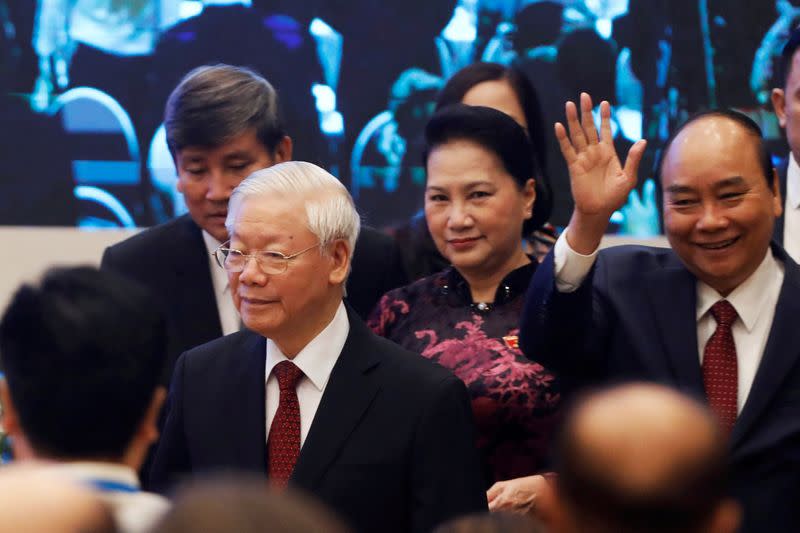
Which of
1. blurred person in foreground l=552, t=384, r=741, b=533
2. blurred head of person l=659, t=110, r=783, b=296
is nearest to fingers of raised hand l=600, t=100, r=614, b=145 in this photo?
blurred head of person l=659, t=110, r=783, b=296

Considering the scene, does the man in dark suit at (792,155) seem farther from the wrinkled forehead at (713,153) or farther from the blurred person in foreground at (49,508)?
the blurred person in foreground at (49,508)

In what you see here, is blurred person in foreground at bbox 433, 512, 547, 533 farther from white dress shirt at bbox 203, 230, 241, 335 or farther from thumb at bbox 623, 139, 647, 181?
white dress shirt at bbox 203, 230, 241, 335

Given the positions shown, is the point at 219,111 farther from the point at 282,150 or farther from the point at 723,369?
the point at 723,369

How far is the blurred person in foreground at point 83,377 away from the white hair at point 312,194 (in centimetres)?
97

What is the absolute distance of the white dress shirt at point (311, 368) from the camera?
2.76 metres

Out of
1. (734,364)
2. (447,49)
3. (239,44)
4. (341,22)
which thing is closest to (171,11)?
(239,44)

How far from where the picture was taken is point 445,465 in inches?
103

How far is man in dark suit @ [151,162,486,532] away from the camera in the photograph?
264 cm

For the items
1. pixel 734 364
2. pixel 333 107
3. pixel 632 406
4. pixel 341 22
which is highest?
pixel 341 22

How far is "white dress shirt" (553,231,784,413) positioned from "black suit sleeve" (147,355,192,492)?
92 centimetres

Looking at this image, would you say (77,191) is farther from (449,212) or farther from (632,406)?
(632,406)

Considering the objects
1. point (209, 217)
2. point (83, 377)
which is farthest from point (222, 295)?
point (83, 377)

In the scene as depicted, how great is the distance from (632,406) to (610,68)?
3.25 metres

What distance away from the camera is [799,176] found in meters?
3.50
